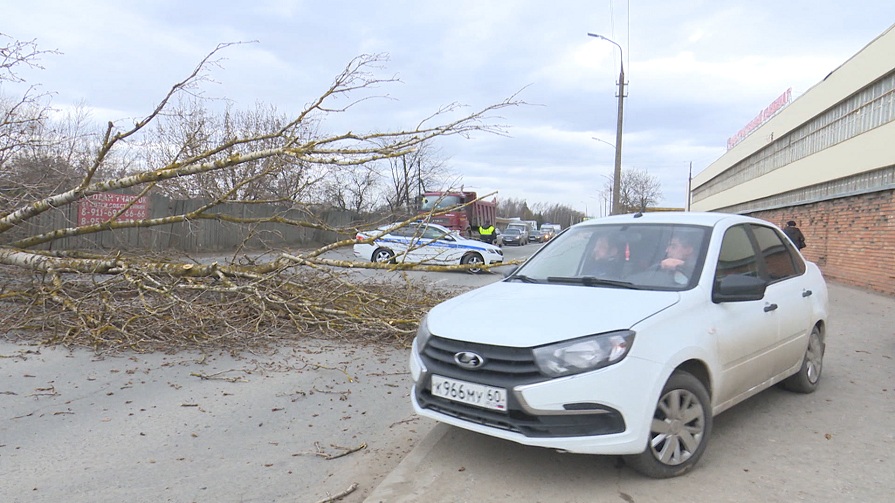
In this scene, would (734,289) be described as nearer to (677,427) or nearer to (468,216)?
(677,427)

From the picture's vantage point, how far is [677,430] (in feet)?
11.3

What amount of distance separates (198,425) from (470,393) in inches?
94.5

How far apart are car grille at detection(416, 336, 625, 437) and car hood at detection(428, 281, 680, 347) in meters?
0.07

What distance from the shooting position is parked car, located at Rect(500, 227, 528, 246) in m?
45.2

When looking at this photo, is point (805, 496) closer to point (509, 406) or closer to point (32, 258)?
point (509, 406)

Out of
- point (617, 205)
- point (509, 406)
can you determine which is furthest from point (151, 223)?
point (617, 205)

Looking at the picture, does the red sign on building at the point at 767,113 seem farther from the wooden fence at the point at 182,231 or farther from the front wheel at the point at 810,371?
the front wheel at the point at 810,371

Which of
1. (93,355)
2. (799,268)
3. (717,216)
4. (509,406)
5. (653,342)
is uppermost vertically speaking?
(717,216)

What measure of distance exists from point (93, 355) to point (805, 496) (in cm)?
645

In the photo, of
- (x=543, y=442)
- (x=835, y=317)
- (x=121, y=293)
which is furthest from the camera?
(x=835, y=317)

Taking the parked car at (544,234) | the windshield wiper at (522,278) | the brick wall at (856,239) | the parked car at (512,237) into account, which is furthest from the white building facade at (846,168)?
the parked car at (544,234)

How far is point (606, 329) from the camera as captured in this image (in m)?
3.28

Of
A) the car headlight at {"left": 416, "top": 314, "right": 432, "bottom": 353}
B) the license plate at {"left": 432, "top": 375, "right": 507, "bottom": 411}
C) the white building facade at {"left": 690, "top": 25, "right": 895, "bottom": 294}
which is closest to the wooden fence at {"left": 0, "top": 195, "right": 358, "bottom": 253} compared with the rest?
the car headlight at {"left": 416, "top": 314, "right": 432, "bottom": 353}

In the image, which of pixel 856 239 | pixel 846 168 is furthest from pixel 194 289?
pixel 846 168
